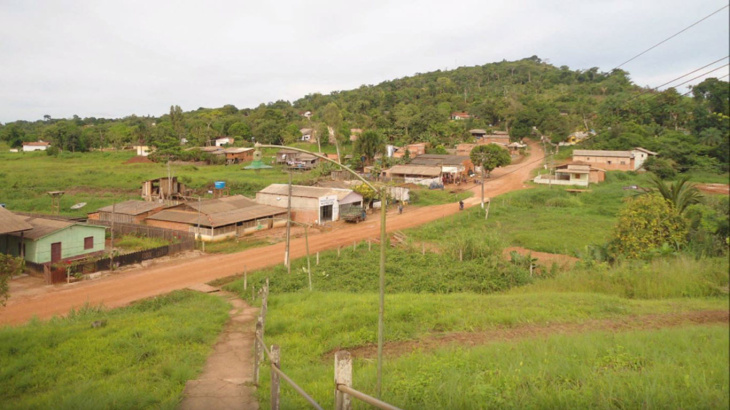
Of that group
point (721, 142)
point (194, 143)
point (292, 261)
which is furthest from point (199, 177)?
point (721, 142)

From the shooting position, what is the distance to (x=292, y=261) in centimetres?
2278

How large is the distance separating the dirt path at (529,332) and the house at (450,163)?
148 ft

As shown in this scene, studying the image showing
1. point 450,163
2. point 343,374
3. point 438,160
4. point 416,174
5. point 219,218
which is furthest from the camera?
point 438,160

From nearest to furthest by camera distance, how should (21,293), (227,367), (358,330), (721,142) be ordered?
(721,142)
(227,367)
(358,330)
(21,293)

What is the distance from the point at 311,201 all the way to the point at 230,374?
2573 cm

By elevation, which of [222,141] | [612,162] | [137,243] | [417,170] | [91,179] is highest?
[222,141]

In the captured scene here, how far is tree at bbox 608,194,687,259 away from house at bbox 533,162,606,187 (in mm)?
30362

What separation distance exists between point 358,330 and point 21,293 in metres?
16.7

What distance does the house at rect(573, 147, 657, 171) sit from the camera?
1777 inches

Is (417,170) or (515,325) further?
(417,170)

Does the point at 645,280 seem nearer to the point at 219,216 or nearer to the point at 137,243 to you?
the point at 219,216

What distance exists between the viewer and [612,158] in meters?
48.6

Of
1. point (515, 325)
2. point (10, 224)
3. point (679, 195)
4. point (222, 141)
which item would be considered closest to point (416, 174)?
point (679, 195)

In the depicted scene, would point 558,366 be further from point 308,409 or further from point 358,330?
point 358,330
